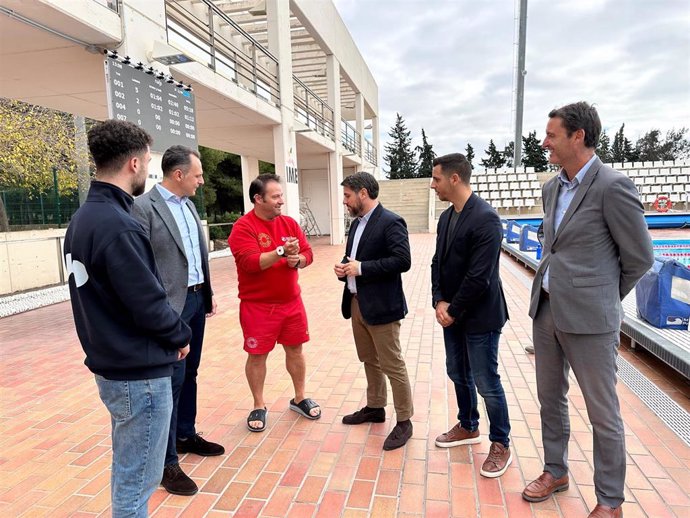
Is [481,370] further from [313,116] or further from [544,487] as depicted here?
[313,116]

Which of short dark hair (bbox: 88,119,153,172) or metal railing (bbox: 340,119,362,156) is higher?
metal railing (bbox: 340,119,362,156)

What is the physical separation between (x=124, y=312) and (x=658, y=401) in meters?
3.85

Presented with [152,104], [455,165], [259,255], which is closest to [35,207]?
[152,104]

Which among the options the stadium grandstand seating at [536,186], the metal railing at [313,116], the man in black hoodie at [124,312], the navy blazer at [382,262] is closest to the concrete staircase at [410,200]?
the stadium grandstand seating at [536,186]

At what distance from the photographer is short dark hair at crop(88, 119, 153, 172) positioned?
1.65m

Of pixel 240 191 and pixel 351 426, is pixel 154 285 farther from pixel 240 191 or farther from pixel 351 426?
pixel 240 191

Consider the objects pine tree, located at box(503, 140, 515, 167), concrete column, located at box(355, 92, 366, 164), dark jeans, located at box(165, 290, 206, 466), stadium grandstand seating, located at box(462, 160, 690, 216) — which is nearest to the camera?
dark jeans, located at box(165, 290, 206, 466)

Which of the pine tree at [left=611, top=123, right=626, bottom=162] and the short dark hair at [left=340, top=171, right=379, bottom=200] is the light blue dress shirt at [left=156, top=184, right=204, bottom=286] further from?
the pine tree at [left=611, top=123, right=626, bottom=162]

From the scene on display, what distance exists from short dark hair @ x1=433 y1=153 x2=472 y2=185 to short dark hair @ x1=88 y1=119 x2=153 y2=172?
1636 millimetres

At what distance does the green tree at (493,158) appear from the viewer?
58.7 meters

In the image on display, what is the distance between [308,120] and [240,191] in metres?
15.2

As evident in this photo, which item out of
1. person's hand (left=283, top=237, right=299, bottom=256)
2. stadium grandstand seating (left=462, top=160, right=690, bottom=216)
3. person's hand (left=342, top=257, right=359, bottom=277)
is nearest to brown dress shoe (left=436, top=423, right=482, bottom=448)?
person's hand (left=342, top=257, right=359, bottom=277)

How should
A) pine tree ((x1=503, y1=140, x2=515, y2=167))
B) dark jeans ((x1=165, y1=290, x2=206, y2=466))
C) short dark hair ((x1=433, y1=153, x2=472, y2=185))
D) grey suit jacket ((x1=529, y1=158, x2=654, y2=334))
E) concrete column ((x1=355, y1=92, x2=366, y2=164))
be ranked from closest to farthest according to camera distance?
1. grey suit jacket ((x1=529, y1=158, x2=654, y2=334))
2. short dark hair ((x1=433, y1=153, x2=472, y2=185))
3. dark jeans ((x1=165, y1=290, x2=206, y2=466))
4. concrete column ((x1=355, y1=92, x2=366, y2=164))
5. pine tree ((x1=503, y1=140, x2=515, y2=167))

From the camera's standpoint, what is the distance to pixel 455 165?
261 centimetres
